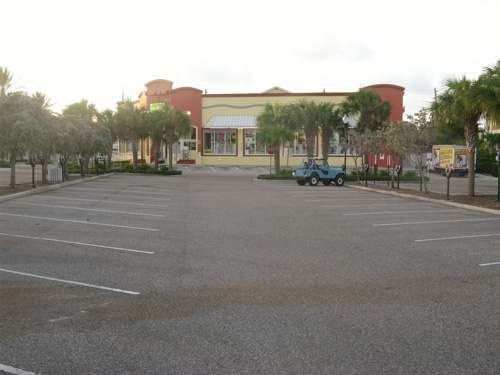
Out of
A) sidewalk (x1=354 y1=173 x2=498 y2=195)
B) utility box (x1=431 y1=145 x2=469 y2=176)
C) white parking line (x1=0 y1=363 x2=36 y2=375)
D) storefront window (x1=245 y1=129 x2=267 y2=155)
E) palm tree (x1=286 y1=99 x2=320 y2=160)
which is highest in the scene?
palm tree (x1=286 y1=99 x2=320 y2=160)

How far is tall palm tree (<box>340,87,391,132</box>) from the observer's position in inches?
1518

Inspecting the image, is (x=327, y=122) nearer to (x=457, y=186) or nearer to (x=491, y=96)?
(x=457, y=186)

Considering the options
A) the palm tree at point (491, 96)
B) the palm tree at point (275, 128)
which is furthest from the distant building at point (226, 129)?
the palm tree at point (491, 96)

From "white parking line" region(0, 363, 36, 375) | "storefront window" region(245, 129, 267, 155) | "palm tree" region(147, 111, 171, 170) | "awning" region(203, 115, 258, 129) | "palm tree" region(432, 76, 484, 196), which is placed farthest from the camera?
"storefront window" region(245, 129, 267, 155)

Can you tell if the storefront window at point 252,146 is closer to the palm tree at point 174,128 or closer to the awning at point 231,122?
the awning at point 231,122

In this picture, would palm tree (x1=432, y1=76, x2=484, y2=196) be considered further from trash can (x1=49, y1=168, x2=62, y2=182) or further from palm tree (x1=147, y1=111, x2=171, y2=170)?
palm tree (x1=147, y1=111, x2=171, y2=170)

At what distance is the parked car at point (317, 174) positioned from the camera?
31.6m

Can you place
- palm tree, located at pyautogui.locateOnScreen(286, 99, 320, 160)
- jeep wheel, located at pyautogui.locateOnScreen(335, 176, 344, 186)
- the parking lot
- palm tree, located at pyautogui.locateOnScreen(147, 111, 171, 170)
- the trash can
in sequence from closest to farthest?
the parking lot < the trash can < jeep wheel, located at pyautogui.locateOnScreen(335, 176, 344, 186) < palm tree, located at pyautogui.locateOnScreen(286, 99, 320, 160) < palm tree, located at pyautogui.locateOnScreen(147, 111, 171, 170)

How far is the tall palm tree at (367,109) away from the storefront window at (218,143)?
21.5 m

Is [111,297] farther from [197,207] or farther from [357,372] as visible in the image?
[197,207]

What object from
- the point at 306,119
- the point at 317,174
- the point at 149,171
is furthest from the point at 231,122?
the point at 317,174

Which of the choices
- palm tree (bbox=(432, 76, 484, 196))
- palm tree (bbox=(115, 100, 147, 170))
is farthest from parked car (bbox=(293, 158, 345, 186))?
palm tree (bbox=(115, 100, 147, 170))

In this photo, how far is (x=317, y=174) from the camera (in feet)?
104

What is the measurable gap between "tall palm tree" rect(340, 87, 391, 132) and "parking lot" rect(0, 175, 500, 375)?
84.4 feet
